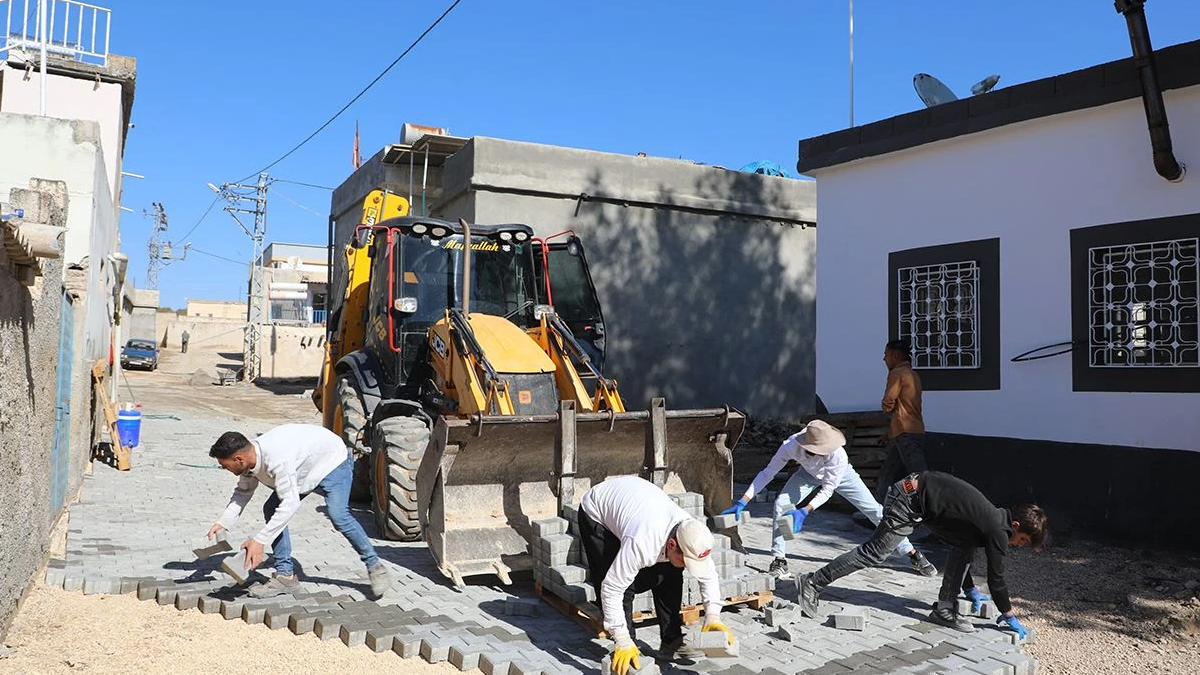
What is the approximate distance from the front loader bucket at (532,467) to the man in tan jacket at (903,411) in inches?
84.1

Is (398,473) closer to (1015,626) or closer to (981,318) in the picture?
(1015,626)

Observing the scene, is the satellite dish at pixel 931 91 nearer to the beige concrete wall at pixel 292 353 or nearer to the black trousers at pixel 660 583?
the black trousers at pixel 660 583

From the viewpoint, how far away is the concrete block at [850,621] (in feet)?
→ 19.3

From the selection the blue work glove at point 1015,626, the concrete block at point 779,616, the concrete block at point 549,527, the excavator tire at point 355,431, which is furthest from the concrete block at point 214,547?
the blue work glove at point 1015,626

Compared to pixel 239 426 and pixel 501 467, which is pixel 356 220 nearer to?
pixel 239 426

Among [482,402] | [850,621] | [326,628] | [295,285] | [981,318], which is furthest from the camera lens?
[295,285]

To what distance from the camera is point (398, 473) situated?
731 centimetres

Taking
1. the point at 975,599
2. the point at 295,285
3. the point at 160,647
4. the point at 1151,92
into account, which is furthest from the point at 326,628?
the point at 295,285

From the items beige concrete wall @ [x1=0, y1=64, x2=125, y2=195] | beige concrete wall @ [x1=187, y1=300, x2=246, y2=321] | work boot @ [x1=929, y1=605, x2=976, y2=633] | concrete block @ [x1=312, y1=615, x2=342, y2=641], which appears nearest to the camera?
concrete block @ [x1=312, y1=615, x2=342, y2=641]

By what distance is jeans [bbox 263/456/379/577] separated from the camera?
6.21 metres

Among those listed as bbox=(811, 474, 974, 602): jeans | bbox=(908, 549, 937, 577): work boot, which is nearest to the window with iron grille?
bbox=(908, 549, 937, 577): work boot

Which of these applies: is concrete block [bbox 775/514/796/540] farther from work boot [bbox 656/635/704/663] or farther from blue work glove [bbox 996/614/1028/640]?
work boot [bbox 656/635/704/663]

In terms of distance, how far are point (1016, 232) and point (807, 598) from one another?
5.19 meters

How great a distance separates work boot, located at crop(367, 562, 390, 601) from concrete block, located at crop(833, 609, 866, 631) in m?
2.88
